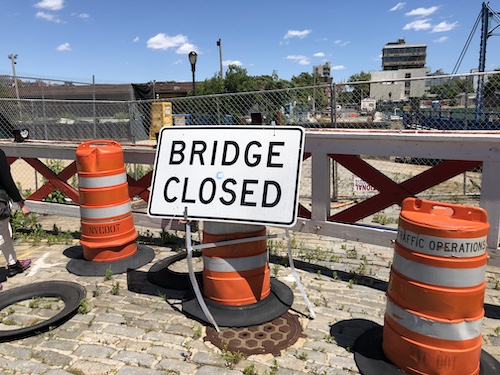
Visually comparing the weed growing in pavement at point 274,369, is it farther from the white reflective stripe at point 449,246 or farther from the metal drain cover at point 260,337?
the white reflective stripe at point 449,246

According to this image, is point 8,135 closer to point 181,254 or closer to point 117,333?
point 181,254

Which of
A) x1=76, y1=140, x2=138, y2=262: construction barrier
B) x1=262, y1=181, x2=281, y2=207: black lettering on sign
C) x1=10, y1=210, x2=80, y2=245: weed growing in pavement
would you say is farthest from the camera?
x1=10, y1=210, x2=80, y2=245: weed growing in pavement

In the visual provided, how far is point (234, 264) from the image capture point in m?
3.60

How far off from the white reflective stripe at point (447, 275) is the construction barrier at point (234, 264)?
1.48 m

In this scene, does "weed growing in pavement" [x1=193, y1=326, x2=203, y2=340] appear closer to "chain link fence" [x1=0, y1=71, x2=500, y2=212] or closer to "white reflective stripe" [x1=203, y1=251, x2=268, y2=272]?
"white reflective stripe" [x1=203, y1=251, x2=268, y2=272]

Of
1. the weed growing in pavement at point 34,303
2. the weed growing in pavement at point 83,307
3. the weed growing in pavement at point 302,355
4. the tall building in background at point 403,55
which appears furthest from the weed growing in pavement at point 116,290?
the tall building in background at point 403,55

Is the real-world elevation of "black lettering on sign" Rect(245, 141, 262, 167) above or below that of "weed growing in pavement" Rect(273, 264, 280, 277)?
above

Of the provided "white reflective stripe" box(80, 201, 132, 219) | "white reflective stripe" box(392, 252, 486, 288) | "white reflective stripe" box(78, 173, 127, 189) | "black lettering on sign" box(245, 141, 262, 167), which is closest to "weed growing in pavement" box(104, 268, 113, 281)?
"white reflective stripe" box(80, 201, 132, 219)

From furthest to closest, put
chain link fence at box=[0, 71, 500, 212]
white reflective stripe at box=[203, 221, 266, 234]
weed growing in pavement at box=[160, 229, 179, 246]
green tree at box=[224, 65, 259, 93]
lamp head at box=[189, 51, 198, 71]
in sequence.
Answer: green tree at box=[224, 65, 259, 93] → lamp head at box=[189, 51, 198, 71] → chain link fence at box=[0, 71, 500, 212] → weed growing in pavement at box=[160, 229, 179, 246] → white reflective stripe at box=[203, 221, 266, 234]

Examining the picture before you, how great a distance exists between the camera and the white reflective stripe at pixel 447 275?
2.50 metres

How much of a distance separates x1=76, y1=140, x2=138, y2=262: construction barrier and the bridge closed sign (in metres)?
1.40

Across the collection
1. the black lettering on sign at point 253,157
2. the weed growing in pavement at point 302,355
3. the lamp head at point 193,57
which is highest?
the lamp head at point 193,57

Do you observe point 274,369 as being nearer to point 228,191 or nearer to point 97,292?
point 228,191

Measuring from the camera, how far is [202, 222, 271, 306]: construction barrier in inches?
141
